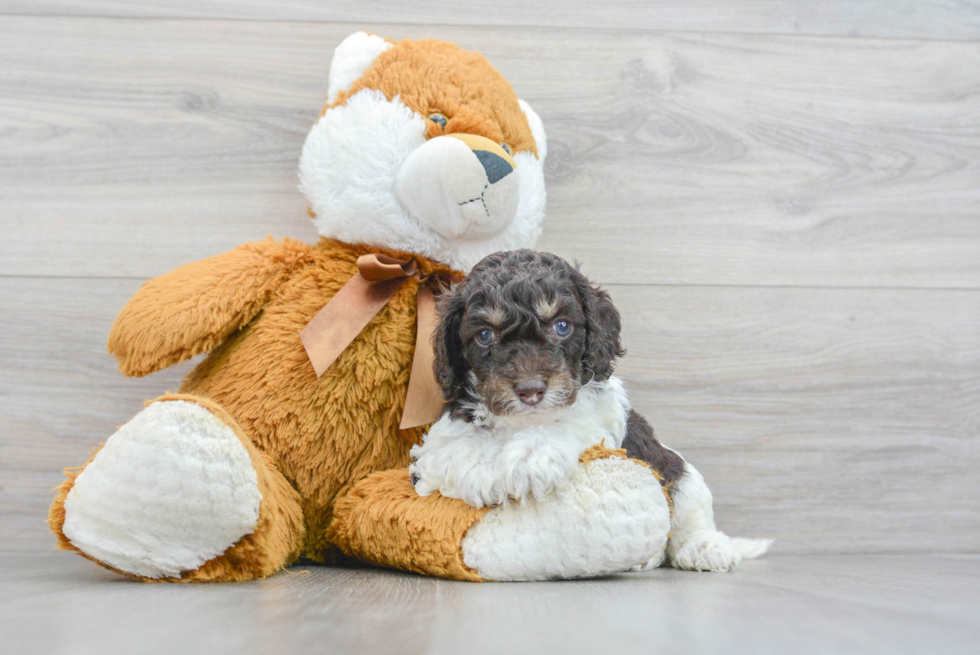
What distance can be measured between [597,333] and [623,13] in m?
0.90

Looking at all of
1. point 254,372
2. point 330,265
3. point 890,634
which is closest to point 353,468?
point 254,372

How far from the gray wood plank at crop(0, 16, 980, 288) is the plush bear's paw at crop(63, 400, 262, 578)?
0.65 meters

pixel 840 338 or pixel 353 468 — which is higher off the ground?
pixel 840 338

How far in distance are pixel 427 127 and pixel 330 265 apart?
0.28 meters

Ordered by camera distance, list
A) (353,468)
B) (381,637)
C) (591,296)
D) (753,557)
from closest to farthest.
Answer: (381,637) < (591,296) < (353,468) < (753,557)

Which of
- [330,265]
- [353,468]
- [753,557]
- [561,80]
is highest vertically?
[561,80]

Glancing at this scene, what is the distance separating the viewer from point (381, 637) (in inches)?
26.8

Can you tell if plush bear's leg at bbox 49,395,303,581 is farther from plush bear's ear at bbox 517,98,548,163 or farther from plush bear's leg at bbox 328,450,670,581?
plush bear's ear at bbox 517,98,548,163

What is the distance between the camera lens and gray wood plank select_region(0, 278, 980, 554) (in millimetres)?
1517

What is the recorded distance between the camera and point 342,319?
115 cm

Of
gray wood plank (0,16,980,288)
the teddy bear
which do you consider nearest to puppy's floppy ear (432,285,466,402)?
the teddy bear

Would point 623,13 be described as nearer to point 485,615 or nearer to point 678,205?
point 678,205

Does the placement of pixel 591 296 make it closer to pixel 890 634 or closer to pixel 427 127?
pixel 427 127

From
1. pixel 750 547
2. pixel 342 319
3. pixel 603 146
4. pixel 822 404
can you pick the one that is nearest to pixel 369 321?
pixel 342 319
